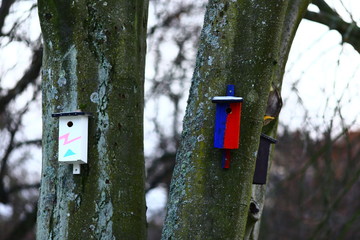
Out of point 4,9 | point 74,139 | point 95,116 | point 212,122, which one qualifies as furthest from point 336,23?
point 4,9

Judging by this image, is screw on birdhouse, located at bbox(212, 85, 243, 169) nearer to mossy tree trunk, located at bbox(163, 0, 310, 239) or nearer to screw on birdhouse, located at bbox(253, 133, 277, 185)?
mossy tree trunk, located at bbox(163, 0, 310, 239)

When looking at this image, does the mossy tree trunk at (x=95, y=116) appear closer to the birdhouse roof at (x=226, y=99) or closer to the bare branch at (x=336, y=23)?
the birdhouse roof at (x=226, y=99)

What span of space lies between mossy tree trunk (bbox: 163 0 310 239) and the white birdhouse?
0.38 m

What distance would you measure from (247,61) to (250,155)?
36cm

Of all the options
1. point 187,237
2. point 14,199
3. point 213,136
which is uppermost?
point 213,136

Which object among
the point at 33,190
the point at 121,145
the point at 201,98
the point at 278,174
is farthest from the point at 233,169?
the point at 278,174

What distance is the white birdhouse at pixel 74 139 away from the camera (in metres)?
2.49

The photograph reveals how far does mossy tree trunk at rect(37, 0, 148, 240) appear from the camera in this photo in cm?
251

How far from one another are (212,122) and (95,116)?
49cm

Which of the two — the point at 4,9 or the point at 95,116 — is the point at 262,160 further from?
the point at 4,9

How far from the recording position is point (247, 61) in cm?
244

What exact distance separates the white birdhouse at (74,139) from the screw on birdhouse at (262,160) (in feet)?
2.85

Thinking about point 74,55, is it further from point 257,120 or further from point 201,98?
point 257,120

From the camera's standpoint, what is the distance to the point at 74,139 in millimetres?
2516
